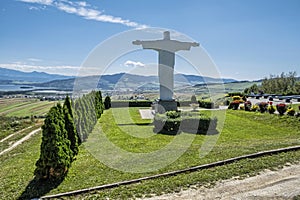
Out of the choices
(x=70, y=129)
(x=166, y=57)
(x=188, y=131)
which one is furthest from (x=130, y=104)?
(x=70, y=129)

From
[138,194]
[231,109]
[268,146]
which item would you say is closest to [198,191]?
[138,194]

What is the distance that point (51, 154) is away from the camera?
6766mm

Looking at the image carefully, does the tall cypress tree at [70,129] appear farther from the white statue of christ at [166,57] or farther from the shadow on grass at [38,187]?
the white statue of christ at [166,57]

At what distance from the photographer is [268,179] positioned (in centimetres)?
650

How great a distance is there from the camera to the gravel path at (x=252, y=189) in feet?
18.7

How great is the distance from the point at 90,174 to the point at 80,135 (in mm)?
3973

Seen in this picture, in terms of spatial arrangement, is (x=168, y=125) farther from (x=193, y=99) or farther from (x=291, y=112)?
(x=193, y=99)

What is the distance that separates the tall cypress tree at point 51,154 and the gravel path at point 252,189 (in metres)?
2.66

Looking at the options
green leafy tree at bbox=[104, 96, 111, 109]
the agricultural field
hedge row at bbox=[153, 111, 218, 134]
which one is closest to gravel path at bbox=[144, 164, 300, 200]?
hedge row at bbox=[153, 111, 218, 134]

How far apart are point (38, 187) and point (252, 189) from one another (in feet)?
16.5

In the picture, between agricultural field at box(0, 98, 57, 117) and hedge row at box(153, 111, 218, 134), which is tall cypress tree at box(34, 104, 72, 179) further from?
agricultural field at box(0, 98, 57, 117)

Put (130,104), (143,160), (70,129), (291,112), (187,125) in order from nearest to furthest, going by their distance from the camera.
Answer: (143,160), (70,129), (187,125), (291,112), (130,104)

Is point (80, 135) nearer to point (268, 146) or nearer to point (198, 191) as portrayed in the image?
point (198, 191)

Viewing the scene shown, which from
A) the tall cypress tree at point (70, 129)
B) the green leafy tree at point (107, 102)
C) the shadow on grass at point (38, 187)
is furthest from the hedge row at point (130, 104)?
the shadow on grass at point (38, 187)
